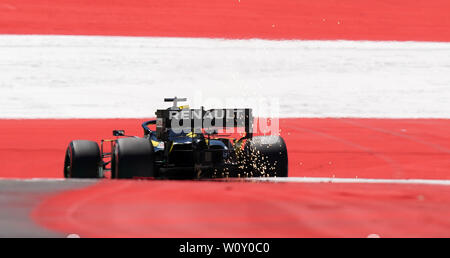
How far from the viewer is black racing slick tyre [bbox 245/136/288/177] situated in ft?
30.3

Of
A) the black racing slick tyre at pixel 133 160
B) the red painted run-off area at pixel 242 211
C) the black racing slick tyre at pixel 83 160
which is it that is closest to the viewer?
the red painted run-off area at pixel 242 211

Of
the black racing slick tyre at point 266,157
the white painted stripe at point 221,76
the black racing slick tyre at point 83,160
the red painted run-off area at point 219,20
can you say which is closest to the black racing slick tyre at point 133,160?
the black racing slick tyre at point 83,160

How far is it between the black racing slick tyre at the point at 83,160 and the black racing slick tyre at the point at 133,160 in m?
0.69

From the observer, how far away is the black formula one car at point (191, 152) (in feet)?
27.6

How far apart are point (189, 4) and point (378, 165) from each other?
1025 centimetres

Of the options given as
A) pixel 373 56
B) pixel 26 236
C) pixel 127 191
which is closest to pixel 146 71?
pixel 373 56

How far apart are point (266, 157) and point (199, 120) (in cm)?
115

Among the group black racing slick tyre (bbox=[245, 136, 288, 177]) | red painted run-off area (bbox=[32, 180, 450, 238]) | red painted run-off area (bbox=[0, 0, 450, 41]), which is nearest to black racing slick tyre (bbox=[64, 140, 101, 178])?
red painted run-off area (bbox=[32, 180, 450, 238])

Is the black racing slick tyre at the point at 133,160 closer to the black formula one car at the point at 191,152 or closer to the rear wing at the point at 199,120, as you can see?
the black formula one car at the point at 191,152

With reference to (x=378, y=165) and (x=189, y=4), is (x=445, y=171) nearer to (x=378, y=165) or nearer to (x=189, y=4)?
(x=378, y=165)

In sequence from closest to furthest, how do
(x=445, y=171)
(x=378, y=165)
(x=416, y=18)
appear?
(x=445, y=171) → (x=378, y=165) → (x=416, y=18)

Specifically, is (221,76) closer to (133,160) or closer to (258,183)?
(133,160)

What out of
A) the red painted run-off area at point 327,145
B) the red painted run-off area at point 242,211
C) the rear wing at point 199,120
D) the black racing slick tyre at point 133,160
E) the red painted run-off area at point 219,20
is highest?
the red painted run-off area at point 219,20
